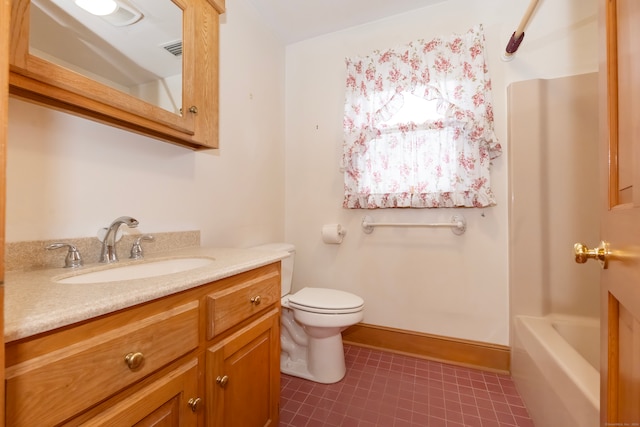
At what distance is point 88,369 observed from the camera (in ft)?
1.71

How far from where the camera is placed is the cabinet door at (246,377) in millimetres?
834

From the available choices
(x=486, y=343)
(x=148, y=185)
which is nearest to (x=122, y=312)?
(x=148, y=185)

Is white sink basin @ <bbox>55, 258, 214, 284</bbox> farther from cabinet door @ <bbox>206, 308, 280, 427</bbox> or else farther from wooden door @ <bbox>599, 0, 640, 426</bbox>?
wooden door @ <bbox>599, 0, 640, 426</bbox>

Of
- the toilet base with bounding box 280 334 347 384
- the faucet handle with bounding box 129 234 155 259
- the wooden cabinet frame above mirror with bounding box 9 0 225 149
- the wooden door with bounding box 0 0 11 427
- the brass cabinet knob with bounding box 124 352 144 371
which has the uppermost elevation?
the wooden cabinet frame above mirror with bounding box 9 0 225 149

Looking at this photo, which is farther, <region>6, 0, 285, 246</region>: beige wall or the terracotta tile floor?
the terracotta tile floor

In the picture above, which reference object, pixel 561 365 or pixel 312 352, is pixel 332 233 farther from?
pixel 561 365

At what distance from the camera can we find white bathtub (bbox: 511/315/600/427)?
3.11ft

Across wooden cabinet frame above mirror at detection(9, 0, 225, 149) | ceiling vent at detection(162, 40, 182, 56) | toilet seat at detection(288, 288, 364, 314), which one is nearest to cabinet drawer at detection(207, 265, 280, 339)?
toilet seat at detection(288, 288, 364, 314)

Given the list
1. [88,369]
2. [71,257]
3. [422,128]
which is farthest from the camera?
[422,128]

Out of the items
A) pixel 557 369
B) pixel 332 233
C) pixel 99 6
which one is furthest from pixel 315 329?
pixel 99 6

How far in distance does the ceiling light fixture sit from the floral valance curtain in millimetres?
1374

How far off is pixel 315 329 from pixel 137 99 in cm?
137

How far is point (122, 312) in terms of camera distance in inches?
23.0

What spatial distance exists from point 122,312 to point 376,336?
1762 mm
